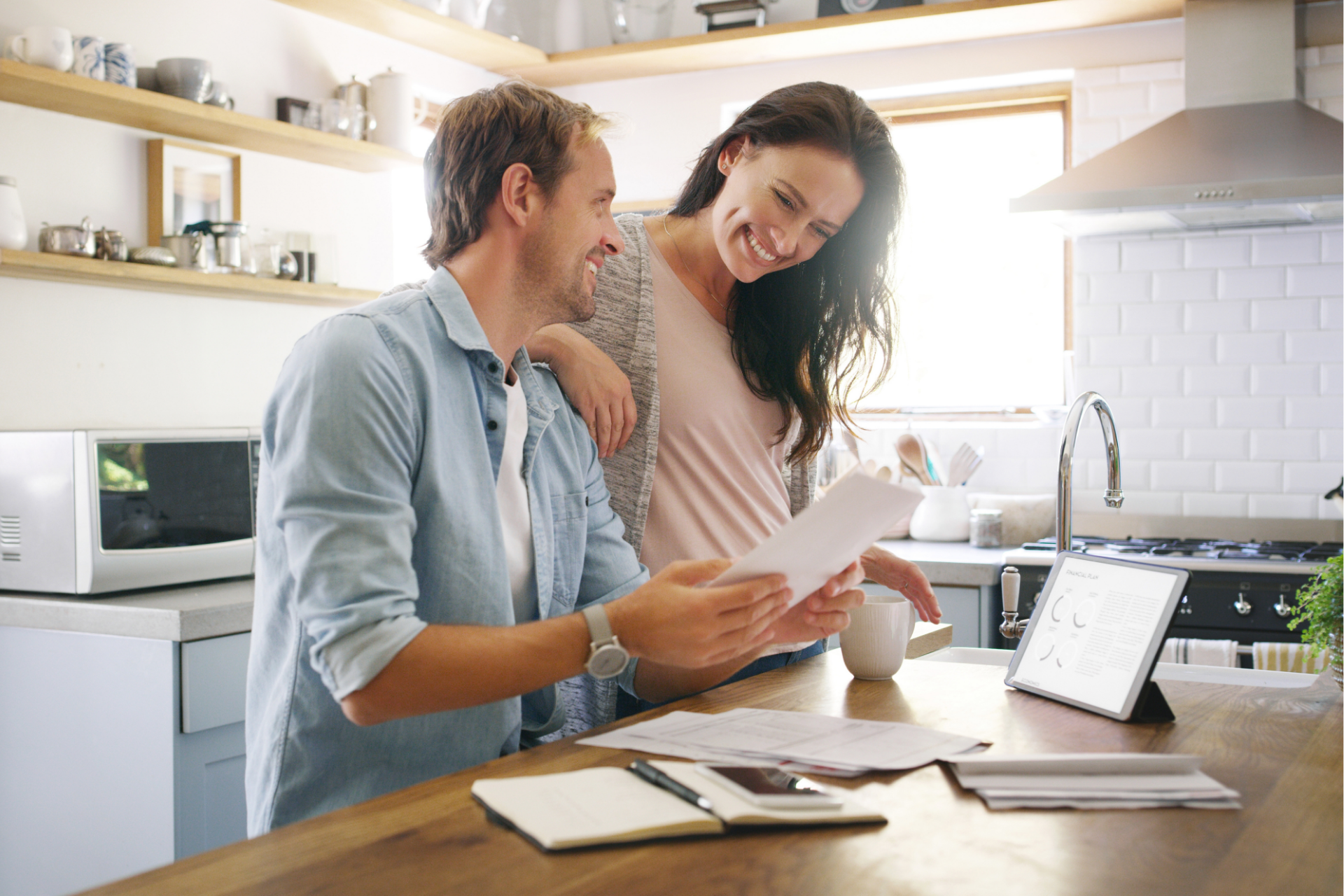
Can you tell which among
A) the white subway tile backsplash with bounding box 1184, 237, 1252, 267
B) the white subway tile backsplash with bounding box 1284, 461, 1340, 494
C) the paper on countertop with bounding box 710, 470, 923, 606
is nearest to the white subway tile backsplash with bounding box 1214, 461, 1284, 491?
the white subway tile backsplash with bounding box 1284, 461, 1340, 494

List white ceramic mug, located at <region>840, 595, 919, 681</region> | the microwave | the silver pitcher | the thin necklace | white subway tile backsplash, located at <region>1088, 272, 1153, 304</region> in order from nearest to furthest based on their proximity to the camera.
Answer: white ceramic mug, located at <region>840, 595, 919, 681</region> → the thin necklace → the microwave → the silver pitcher → white subway tile backsplash, located at <region>1088, 272, 1153, 304</region>

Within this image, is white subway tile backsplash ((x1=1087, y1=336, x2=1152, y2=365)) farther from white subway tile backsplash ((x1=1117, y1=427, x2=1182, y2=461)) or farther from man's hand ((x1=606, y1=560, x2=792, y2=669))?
man's hand ((x1=606, y1=560, x2=792, y2=669))

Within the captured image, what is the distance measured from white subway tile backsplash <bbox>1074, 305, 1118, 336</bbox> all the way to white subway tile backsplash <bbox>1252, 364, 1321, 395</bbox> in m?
0.44

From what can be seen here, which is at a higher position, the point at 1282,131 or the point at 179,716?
the point at 1282,131

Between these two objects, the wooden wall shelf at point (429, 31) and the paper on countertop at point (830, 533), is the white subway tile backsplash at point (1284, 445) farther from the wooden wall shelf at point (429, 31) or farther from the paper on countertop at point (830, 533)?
the paper on countertop at point (830, 533)

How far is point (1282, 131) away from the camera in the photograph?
3357mm

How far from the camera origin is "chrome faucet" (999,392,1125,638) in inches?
67.6

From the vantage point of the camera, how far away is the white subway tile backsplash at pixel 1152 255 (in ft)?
12.4

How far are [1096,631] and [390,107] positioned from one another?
2995mm

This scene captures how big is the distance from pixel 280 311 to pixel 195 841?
5.79ft

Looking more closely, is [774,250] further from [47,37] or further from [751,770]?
[47,37]

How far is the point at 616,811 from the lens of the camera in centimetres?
95

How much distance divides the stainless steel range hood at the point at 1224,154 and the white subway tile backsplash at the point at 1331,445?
2.16ft

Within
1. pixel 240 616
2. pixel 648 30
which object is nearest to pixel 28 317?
pixel 240 616
